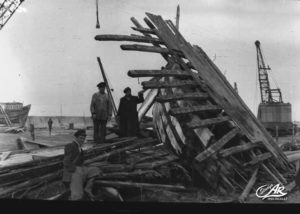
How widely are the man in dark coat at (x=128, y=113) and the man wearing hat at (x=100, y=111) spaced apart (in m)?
0.34

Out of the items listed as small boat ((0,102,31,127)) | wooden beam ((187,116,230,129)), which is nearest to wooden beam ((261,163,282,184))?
wooden beam ((187,116,230,129))

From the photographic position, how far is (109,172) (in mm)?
5605

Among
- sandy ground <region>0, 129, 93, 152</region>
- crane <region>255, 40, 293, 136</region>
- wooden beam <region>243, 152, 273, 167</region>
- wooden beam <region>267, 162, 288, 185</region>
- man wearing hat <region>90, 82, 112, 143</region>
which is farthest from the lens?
crane <region>255, 40, 293, 136</region>

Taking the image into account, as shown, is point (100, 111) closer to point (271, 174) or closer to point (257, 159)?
point (257, 159)

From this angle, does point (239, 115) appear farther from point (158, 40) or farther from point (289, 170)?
point (158, 40)

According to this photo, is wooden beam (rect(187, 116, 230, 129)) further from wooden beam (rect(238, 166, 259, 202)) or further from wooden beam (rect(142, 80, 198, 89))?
wooden beam (rect(238, 166, 259, 202))

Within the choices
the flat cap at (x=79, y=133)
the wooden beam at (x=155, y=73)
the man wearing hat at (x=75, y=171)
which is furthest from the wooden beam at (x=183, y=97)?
the man wearing hat at (x=75, y=171)

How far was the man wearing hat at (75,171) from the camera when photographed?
4816 millimetres

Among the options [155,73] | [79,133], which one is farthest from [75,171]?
[155,73]

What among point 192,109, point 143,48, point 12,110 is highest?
point 143,48

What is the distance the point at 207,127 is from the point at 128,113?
233 cm

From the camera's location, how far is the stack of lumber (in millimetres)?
4938

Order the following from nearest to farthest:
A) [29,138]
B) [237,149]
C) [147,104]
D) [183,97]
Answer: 1. [237,149]
2. [183,97]
3. [147,104]
4. [29,138]

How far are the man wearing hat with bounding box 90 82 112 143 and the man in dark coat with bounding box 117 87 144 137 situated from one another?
0.34 meters
